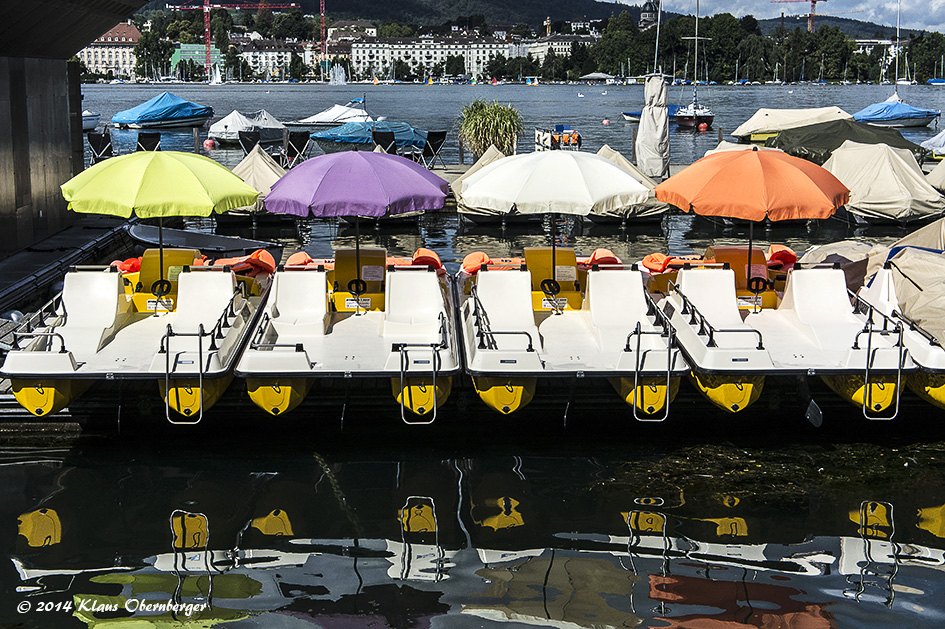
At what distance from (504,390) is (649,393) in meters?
1.57

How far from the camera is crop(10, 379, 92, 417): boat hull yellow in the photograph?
1072 cm

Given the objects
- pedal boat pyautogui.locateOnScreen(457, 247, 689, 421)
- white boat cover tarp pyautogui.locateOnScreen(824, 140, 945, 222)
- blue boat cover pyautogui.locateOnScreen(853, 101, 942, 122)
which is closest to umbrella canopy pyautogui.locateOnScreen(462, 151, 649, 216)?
pedal boat pyautogui.locateOnScreen(457, 247, 689, 421)

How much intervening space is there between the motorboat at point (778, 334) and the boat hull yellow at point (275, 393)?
431 cm

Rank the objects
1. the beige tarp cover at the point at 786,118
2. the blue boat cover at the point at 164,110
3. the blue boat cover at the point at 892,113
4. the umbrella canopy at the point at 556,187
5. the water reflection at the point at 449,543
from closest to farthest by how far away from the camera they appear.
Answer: the water reflection at the point at 449,543 < the umbrella canopy at the point at 556,187 < the beige tarp cover at the point at 786,118 < the blue boat cover at the point at 892,113 < the blue boat cover at the point at 164,110

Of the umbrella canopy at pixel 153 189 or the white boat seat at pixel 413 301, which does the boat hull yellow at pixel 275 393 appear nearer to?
the white boat seat at pixel 413 301

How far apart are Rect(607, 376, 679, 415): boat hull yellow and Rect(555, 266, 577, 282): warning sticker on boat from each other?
2364 mm

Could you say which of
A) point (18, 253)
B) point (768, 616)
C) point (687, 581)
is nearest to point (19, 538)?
point (687, 581)

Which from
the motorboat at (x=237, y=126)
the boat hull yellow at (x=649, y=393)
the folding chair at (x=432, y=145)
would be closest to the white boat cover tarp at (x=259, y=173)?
the folding chair at (x=432, y=145)

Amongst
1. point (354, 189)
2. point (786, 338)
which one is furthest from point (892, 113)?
point (354, 189)

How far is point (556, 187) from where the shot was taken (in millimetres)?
12922

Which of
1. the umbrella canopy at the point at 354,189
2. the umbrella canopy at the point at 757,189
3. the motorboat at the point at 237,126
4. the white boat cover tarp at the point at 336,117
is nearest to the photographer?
the umbrella canopy at the point at 354,189

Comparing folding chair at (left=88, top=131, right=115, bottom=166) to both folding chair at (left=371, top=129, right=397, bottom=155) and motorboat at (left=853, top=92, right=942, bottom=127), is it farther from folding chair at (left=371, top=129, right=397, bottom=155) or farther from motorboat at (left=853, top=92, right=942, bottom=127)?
motorboat at (left=853, top=92, right=942, bottom=127)

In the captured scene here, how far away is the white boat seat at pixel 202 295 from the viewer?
1239 cm

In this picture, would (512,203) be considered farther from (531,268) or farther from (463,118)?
(463,118)
